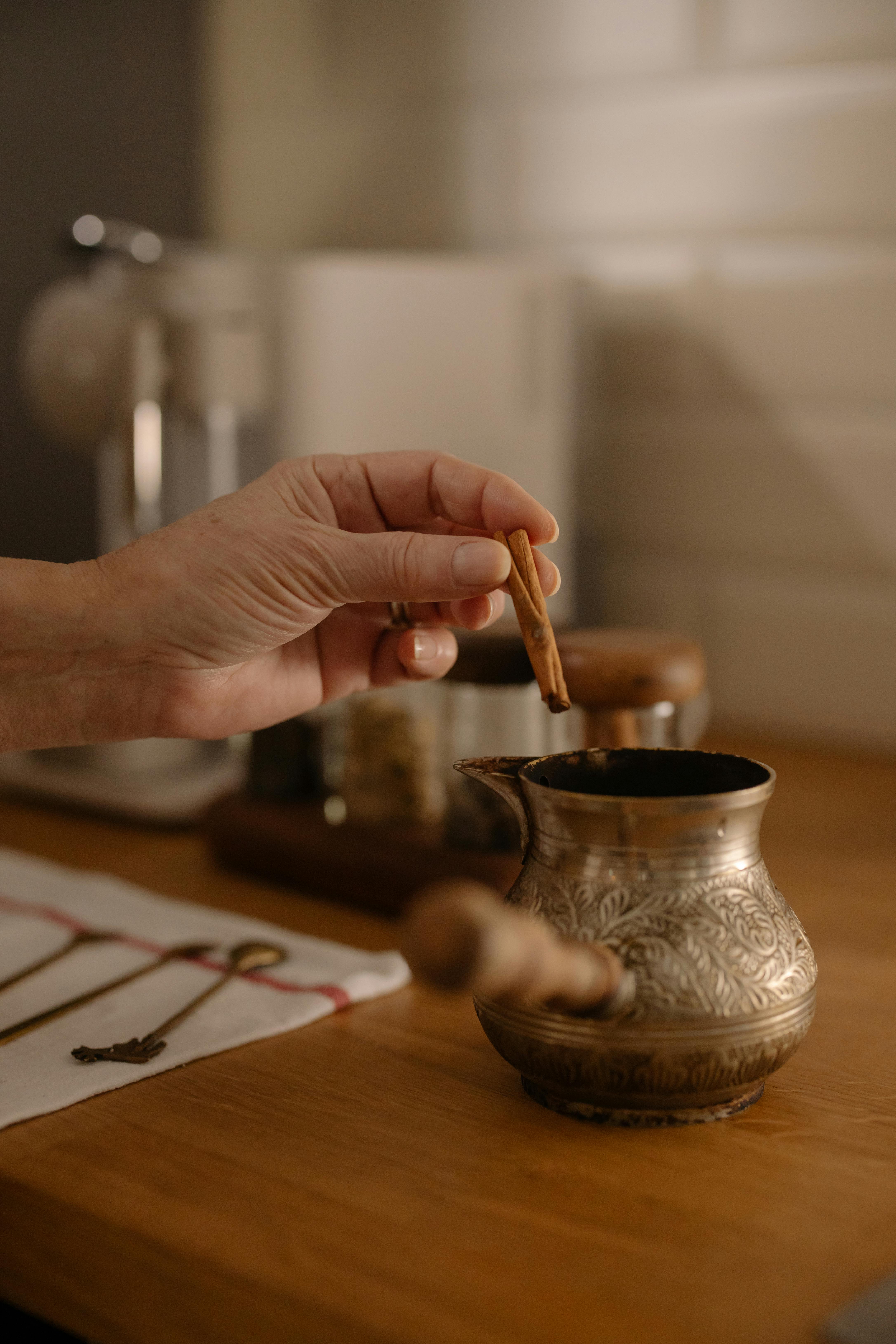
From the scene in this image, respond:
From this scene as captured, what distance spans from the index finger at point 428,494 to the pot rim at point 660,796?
5.9 inches

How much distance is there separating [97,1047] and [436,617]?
311 mm

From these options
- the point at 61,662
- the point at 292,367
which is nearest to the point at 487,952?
the point at 61,662

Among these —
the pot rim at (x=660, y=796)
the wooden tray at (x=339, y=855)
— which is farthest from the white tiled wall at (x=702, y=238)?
the pot rim at (x=660, y=796)

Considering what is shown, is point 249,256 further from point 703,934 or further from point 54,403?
point 703,934

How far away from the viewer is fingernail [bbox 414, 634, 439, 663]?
780 millimetres

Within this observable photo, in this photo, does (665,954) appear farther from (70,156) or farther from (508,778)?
(70,156)

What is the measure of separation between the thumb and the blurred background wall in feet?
2.81

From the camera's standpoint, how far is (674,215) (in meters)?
1.44

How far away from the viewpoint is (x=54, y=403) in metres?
1.37

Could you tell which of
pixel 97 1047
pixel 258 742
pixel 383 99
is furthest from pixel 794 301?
pixel 97 1047

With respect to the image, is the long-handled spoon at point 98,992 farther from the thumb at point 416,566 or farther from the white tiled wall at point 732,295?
the white tiled wall at point 732,295

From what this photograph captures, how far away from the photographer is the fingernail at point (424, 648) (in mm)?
780

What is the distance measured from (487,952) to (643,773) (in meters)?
0.23

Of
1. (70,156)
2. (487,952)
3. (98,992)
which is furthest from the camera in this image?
(70,156)
